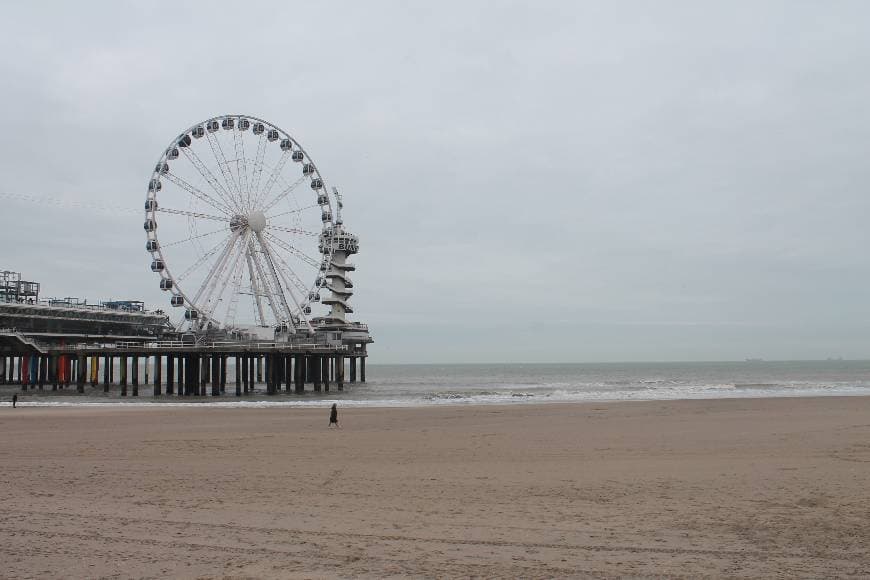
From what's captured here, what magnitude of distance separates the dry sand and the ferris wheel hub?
2572 centimetres

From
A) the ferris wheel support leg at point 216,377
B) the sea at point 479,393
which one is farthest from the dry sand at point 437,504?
the ferris wheel support leg at point 216,377

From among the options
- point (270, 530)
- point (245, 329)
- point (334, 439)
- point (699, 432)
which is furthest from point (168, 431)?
point (245, 329)

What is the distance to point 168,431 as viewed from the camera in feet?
64.5

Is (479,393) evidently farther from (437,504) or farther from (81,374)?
(437,504)

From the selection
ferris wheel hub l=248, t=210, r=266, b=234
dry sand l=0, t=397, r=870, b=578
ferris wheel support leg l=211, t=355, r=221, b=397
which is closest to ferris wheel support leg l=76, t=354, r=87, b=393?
ferris wheel support leg l=211, t=355, r=221, b=397

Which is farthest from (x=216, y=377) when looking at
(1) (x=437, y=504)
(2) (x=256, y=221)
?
(1) (x=437, y=504)

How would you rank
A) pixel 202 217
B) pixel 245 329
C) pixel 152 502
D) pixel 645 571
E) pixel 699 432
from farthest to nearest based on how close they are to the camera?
1. pixel 245 329
2. pixel 202 217
3. pixel 699 432
4. pixel 152 502
5. pixel 645 571

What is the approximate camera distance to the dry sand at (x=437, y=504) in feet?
21.8

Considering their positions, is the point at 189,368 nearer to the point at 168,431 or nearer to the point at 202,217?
the point at 202,217

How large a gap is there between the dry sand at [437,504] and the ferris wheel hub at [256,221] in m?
25.7

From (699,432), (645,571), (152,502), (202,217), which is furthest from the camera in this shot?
(202,217)

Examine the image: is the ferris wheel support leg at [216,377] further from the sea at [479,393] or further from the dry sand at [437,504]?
the dry sand at [437,504]

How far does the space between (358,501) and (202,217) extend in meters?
36.3

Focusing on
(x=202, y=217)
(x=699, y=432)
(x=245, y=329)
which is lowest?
(x=699, y=432)
